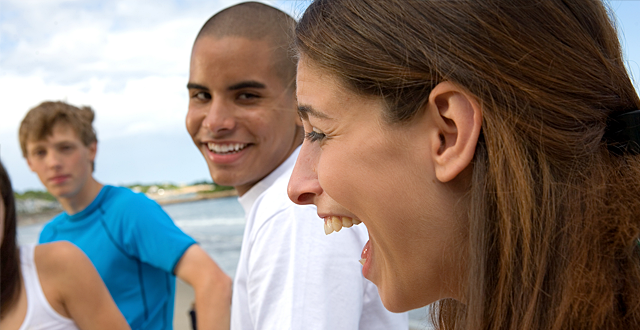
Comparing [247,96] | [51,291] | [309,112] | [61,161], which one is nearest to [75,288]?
[51,291]

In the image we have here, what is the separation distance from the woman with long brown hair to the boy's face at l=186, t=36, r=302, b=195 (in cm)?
79

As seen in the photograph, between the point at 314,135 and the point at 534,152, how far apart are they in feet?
1.69

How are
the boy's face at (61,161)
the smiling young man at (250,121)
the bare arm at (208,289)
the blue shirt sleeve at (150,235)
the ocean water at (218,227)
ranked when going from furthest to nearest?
1. the ocean water at (218,227)
2. the boy's face at (61,161)
3. the blue shirt sleeve at (150,235)
4. the bare arm at (208,289)
5. the smiling young man at (250,121)

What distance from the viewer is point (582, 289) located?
0.93 meters

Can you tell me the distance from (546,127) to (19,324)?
226cm

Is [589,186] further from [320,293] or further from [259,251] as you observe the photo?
[259,251]

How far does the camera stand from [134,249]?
3078 mm

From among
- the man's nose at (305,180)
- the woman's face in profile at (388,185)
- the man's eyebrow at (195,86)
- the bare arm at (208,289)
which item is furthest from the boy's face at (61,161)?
the woman's face in profile at (388,185)

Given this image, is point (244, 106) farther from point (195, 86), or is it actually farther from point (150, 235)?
point (150, 235)

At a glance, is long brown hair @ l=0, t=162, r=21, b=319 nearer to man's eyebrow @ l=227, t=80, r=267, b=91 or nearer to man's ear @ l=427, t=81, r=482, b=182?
man's eyebrow @ l=227, t=80, r=267, b=91

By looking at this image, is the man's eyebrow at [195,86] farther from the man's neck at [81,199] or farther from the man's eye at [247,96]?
the man's neck at [81,199]

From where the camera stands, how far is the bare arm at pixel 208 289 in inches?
108

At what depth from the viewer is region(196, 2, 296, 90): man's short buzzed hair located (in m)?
2.34

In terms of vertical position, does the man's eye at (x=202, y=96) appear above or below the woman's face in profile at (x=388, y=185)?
above
